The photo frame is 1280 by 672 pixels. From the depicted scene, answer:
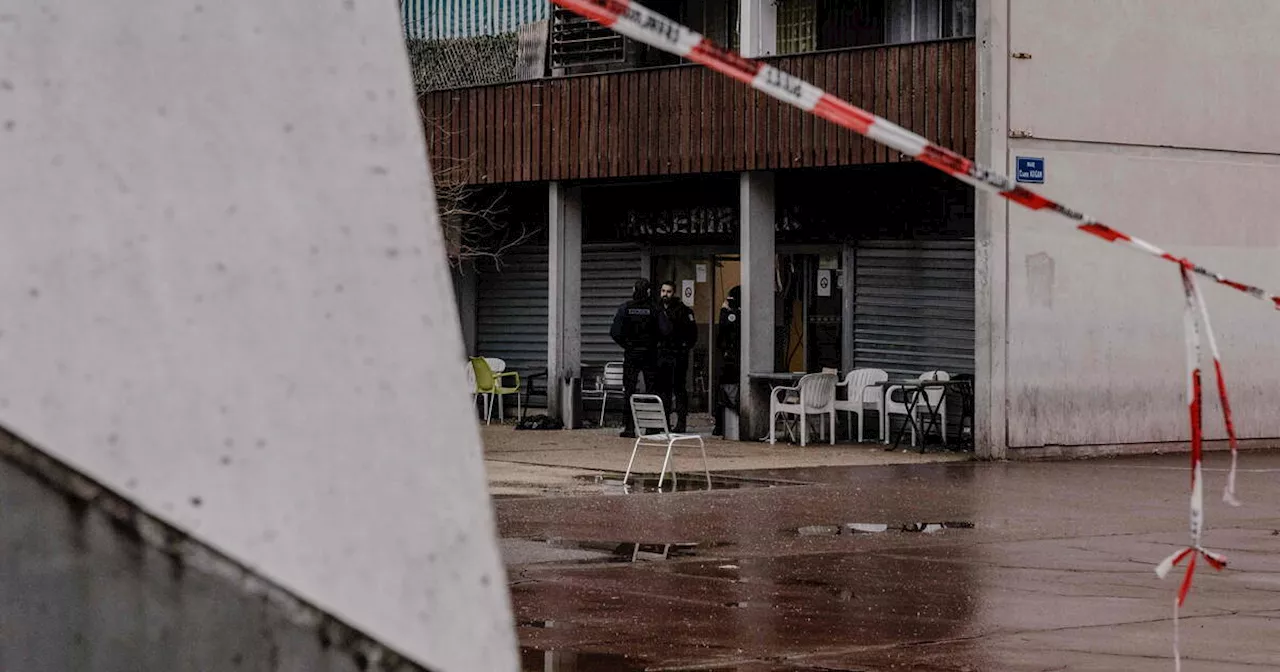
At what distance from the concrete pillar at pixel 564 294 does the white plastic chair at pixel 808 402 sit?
3302mm

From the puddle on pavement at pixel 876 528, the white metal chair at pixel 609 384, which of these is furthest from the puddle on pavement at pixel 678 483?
the white metal chair at pixel 609 384

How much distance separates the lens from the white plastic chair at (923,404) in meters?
21.0

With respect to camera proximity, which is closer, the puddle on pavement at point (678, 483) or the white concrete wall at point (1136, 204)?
the puddle on pavement at point (678, 483)

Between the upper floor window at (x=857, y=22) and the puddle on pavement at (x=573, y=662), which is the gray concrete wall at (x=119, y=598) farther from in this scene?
the upper floor window at (x=857, y=22)

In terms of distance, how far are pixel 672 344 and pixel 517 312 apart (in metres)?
5.70

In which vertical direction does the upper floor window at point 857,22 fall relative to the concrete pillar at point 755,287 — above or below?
above

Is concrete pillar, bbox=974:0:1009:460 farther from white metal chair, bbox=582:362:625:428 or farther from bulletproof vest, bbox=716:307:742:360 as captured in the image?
white metal chair, bbox=582:362:625:428

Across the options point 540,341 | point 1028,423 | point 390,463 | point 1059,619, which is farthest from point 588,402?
point 390,463

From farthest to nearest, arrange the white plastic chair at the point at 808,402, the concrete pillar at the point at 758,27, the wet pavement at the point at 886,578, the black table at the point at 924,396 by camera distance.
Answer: the concrete pillar at the point at 758,27 → the white plastic chair at the point at 808,402 → the black table at the point at 924,396 → the wet pavement at the point at 886,578

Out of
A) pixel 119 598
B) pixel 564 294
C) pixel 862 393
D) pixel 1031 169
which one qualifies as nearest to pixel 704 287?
pixel 564 294

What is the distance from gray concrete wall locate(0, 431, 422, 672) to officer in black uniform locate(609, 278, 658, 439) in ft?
62.7

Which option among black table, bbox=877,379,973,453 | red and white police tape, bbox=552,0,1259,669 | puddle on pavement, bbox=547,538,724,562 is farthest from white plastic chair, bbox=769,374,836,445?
red and white police tape, bbox=552,0,1259,669

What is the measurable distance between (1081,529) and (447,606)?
10225 millimetres

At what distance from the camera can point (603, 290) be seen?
86.7 ft
